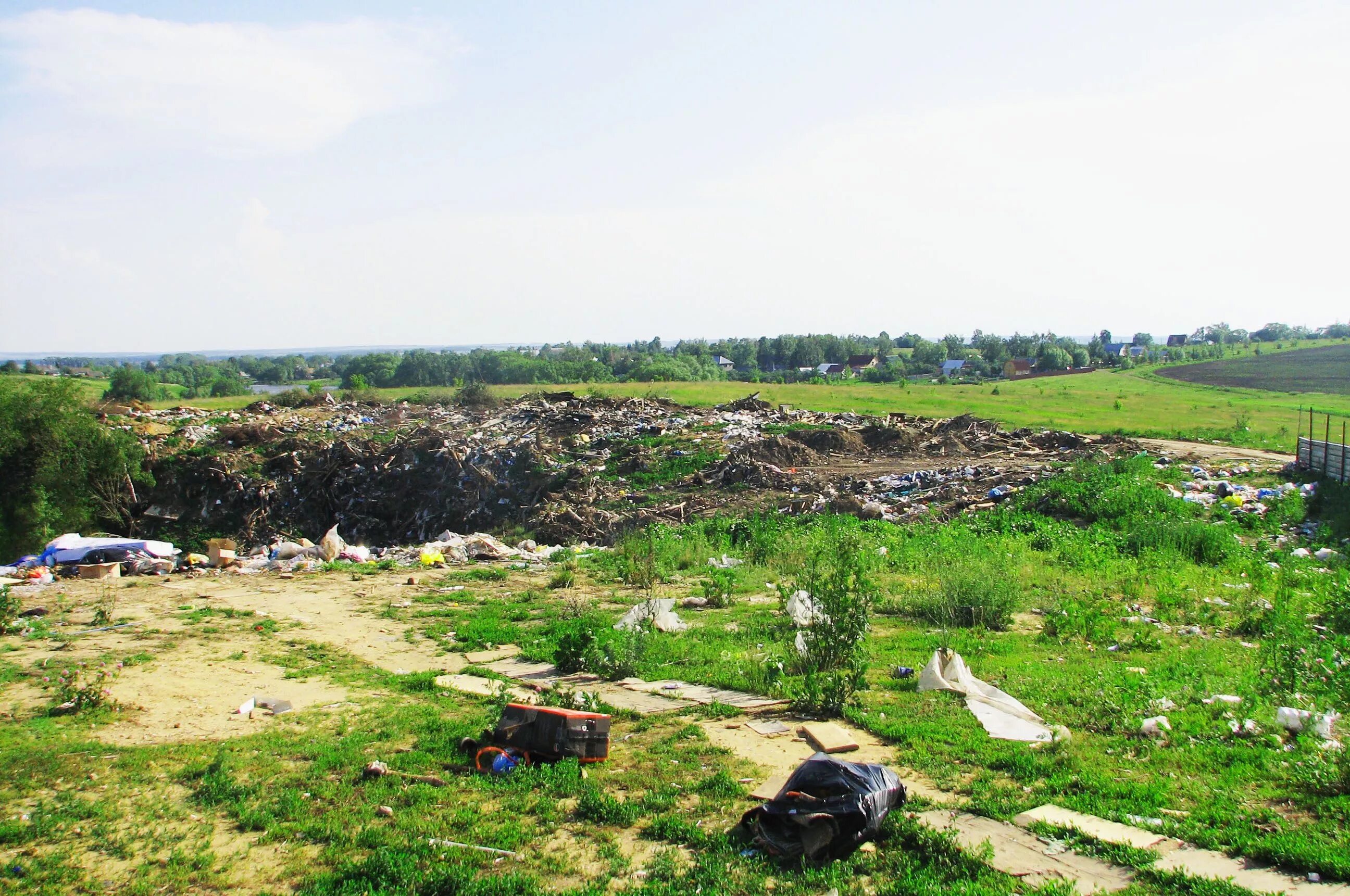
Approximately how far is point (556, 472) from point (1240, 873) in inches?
661

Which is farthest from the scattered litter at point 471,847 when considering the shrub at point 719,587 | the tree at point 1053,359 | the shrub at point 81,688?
the tree at point 1053,359

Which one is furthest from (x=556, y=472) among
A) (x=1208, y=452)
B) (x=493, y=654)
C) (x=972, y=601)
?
(x=1208, y=452)

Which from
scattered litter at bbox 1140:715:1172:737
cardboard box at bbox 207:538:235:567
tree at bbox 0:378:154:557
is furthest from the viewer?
tree at bbox 0:378:154:557

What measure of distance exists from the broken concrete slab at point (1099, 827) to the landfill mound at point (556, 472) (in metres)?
11.1

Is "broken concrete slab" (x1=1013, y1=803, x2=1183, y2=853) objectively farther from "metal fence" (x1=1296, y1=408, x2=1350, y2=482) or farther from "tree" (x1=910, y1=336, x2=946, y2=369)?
"tree" (x1=910, y1=336, x2=946, y2=369)

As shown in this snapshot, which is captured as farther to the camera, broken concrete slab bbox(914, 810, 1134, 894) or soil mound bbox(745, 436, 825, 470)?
soil mound bbox(745, 436, 825, 470)

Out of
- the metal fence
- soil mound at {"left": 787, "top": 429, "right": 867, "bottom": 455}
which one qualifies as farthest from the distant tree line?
the metal fence

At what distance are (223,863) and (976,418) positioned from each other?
2311 cm

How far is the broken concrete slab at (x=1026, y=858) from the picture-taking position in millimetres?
3443

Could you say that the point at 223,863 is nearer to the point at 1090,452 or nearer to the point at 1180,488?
the point at 1180,488

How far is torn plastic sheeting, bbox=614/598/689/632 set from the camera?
26.8ft

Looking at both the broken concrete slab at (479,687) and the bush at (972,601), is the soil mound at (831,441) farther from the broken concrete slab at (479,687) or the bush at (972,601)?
the broken concrete slab at (479,687)

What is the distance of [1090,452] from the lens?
1903cm

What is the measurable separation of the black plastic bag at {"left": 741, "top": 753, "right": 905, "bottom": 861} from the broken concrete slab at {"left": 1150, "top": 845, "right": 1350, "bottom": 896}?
3.94 feet
